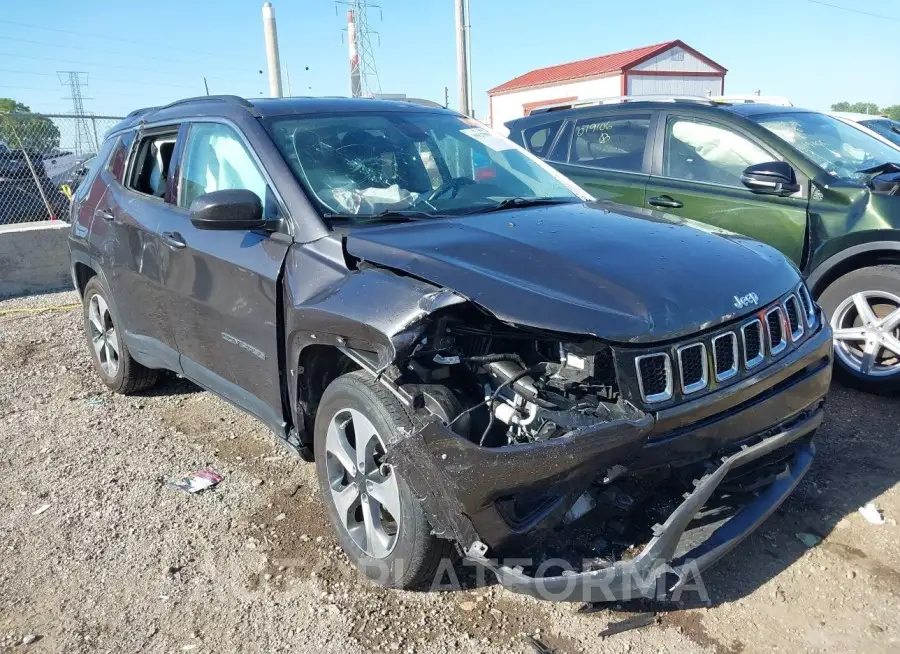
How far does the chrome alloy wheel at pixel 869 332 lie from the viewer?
14.8 feet

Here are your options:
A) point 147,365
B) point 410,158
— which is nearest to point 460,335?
point 410,158

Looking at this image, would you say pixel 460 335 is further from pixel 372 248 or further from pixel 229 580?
pixel 229 580

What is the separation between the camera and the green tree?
1128 centimetres

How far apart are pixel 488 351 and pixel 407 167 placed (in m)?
1.38

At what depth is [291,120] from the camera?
3.59 meters

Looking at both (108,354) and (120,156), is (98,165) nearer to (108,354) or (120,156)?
(120,156)

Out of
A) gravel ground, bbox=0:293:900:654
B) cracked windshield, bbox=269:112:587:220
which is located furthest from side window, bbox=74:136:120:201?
cracked windshield, bbox=269:112:587:220

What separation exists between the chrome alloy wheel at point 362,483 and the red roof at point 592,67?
28.6 metres

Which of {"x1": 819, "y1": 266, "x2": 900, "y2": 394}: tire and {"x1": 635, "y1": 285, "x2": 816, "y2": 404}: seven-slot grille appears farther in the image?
{"x1": 819, "y1": 266, "x2": 900, "y2": 394}: tire

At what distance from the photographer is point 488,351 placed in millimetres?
2666

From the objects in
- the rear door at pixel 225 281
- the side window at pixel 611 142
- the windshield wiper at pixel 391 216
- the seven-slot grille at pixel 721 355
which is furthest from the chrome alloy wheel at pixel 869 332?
the rear door at pixel 225 281

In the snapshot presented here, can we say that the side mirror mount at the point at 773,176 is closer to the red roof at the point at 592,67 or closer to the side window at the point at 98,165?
the side window at the point at 98,165

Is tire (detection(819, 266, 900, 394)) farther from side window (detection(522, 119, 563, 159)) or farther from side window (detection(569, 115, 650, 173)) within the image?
side window (detection(522, 119, 563, 159))

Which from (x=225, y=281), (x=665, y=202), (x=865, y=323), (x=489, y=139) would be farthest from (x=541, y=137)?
(x=225, y=281)
